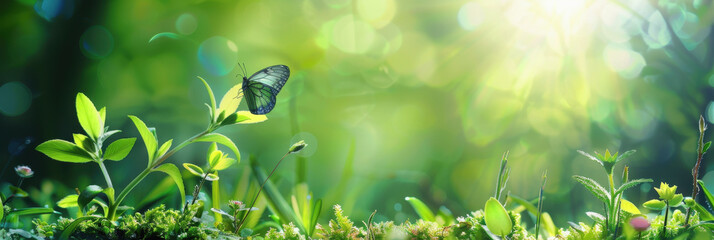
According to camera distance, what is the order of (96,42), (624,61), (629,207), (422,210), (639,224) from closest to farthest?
(639,224)
(629,207)
(422,210)
(96,42)
(624,61)

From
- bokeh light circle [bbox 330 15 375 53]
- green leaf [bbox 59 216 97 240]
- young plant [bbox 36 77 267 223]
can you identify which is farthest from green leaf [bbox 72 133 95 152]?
bokeh light circle [bbox 330 15 375 53]

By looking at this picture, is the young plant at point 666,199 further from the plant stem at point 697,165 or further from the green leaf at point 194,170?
the green leaf at point 194,170

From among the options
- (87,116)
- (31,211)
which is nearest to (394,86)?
(87,116)

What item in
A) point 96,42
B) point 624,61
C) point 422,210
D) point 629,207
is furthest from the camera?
point 624,61

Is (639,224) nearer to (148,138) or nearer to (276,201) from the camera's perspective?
(276,201)

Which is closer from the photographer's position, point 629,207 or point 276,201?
point 629,207

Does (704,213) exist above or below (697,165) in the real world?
below

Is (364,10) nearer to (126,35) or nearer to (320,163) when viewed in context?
(320,163)

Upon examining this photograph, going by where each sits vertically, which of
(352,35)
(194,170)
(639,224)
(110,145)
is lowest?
(639,224)

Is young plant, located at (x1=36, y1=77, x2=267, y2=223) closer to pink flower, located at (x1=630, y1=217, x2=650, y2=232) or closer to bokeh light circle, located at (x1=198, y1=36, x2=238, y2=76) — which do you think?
bokeh light circle, located at (x1=198, y1=36, x2=238, y2=76)
